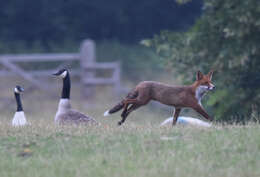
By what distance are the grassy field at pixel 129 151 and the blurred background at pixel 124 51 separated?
3.06 metres

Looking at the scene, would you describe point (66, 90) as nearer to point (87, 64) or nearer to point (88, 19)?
point (87, 64)

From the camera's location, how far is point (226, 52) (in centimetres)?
1288

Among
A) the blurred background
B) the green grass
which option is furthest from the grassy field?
the blurred background

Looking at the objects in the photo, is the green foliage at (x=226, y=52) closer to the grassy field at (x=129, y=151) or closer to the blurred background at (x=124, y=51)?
the blurred background at (x=124, y=51)

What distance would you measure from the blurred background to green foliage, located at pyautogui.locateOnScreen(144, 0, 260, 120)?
0.08 ft

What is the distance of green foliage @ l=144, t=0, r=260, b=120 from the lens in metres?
12.5

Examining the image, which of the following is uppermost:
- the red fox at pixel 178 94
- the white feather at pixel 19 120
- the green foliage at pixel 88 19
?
the green foliage at pixel 88 19

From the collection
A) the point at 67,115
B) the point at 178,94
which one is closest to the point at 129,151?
the point at 178,94

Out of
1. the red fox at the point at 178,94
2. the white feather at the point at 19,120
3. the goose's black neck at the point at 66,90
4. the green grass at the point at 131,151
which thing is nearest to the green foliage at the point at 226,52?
the red fox at the point at 178,94

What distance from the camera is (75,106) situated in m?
21.2

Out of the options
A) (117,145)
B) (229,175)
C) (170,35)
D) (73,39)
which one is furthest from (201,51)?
(73,39)

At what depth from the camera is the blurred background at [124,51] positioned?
1298 centimetres

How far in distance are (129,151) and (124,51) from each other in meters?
23.0

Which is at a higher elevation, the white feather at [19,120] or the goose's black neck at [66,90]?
the goose's black neck at [66,90]
